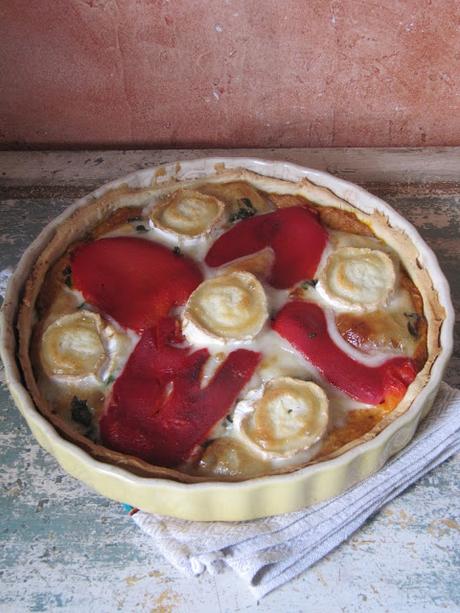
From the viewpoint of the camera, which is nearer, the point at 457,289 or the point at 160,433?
the point at 160,433

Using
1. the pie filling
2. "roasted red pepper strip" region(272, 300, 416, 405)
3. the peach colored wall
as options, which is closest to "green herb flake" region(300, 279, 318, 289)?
the pie filling

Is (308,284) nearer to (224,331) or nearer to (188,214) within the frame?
(224,331)

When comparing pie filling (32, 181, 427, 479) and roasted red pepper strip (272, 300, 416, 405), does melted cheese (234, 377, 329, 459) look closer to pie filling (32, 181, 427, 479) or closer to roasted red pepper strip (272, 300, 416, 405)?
pie filling (32, 181, 427, 479)

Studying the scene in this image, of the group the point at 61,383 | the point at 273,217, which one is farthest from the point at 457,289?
the point at 61,383

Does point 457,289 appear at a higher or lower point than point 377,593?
higher

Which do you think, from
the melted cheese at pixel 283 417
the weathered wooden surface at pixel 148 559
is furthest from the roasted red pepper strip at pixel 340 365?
the weathered wooden surface at pixel 148 559

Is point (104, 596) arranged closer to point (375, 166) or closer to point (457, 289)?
point (457, 289)

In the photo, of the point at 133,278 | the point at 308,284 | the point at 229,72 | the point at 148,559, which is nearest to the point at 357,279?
the point at 308,284

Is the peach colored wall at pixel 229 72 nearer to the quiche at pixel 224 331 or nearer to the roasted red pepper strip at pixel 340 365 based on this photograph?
the quiche at pixel 224 331
